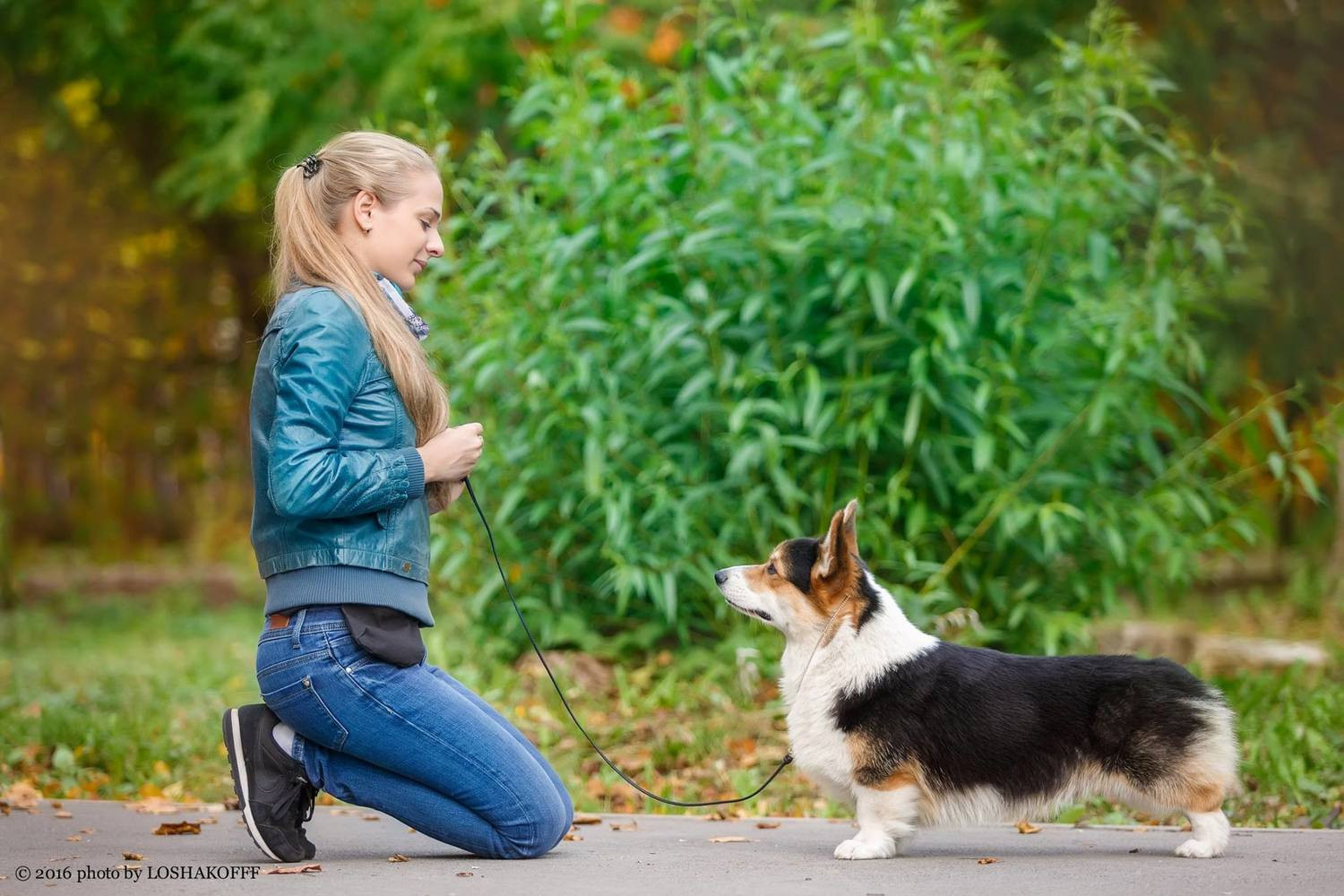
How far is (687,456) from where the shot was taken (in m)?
6.43

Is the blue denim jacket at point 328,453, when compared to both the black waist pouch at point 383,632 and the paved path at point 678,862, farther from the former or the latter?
the paved path at point 678,862

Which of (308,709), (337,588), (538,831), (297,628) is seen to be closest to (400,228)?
(337,588)

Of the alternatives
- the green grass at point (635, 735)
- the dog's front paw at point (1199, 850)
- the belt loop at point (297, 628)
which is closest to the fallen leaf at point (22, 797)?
the green grass at point (635, 735)

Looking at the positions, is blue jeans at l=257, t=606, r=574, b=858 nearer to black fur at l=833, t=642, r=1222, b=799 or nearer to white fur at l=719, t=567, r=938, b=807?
white fur at l=719, t=567, r=938, b=807

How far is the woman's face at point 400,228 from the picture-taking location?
3865 mm

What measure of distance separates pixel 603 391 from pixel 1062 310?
84.2 inches

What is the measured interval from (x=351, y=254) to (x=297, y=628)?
40.7 inches

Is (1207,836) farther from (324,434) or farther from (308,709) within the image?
(324,434)

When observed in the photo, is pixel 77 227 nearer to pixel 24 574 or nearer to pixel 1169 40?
pixel 24 574

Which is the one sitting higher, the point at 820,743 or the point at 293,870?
the point at 820,743

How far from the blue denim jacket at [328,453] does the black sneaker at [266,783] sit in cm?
45

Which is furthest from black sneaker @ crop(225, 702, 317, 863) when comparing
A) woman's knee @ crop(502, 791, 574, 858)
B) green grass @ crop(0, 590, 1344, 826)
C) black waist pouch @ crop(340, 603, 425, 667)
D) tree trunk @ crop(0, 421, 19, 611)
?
tree trunk @ crop(0, 421, 19, 611)

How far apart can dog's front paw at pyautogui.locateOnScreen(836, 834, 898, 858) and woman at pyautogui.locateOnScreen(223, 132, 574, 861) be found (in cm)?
78

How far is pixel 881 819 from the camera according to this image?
3902 millimetres
